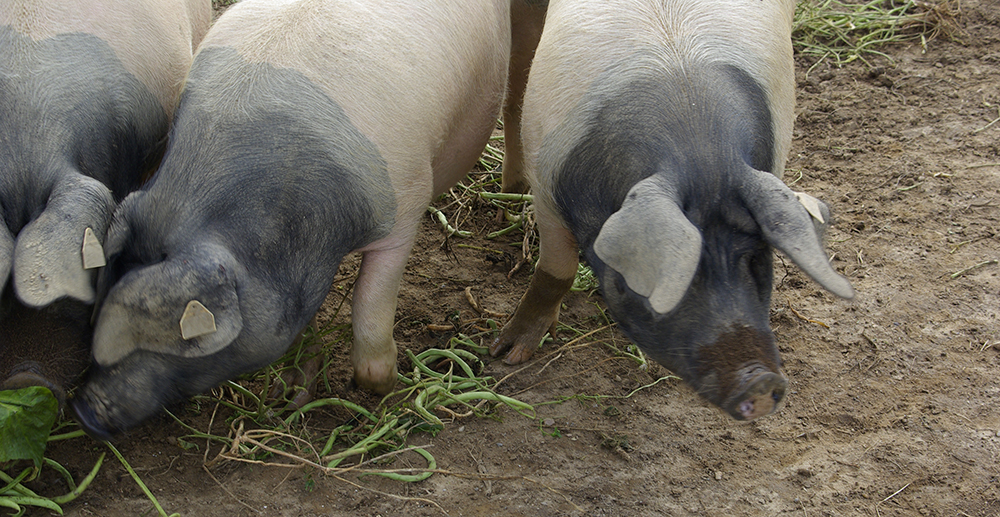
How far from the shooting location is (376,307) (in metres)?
3.82

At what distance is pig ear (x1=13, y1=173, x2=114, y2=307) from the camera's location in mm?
2943

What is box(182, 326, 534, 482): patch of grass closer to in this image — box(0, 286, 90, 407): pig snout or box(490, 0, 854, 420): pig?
box(0, 286, 90, 407): pig snout

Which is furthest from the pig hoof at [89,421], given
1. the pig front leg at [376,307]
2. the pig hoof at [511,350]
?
the pig hoof at [511,350]

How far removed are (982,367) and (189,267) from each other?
12.7 ft

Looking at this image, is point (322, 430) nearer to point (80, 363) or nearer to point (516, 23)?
point (80, 363)

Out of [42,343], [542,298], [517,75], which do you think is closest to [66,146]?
[42,343]

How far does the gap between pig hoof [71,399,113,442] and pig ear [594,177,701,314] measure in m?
2.00

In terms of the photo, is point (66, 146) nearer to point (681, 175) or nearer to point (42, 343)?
point (42, 343)

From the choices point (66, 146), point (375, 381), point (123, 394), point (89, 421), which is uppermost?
point (66, 146)

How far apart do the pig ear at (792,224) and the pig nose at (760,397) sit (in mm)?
378

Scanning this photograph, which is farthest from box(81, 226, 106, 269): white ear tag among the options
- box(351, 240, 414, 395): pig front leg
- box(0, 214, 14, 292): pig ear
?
box(351, 240, 414, 395): pig front leg

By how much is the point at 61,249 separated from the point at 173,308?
45 cm

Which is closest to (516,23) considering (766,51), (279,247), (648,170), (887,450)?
(766,51)

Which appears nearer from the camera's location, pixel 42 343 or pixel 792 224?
pixel 792 224
